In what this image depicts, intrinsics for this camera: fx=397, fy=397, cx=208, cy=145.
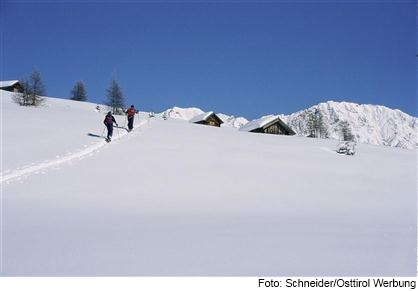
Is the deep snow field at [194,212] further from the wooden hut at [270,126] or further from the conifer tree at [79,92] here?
the conifer tree at [79,92]

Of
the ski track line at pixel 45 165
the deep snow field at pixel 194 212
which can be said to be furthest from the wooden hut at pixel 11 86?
the ski track line at pixel 45 165

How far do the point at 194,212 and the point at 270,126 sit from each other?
46.6 m

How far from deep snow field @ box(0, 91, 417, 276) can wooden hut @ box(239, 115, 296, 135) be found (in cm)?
3174

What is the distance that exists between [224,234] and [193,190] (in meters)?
5.24

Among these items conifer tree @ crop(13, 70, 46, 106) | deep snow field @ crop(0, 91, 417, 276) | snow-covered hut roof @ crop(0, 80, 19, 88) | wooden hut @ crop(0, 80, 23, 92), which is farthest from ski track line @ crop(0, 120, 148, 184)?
snow-covered hut roof @ crop(0, 80, 19, 88)

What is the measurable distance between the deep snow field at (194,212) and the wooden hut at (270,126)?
31.7 m

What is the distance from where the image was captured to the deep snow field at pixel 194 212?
7.07 metres

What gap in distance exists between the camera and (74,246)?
25.5 feet

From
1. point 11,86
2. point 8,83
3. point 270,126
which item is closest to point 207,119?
point 270,126

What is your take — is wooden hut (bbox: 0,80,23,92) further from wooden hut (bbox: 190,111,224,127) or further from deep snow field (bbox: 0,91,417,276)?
deep snow field (bbox: 0,91,417,276)

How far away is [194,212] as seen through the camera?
11094 mm

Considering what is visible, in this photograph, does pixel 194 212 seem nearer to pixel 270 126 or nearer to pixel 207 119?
pixel 270 126
